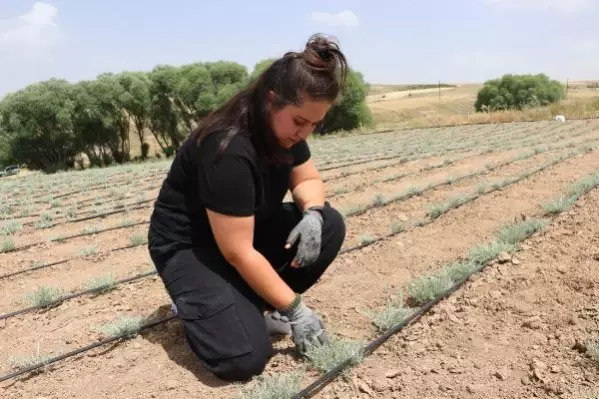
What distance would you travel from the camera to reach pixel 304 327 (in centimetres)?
249

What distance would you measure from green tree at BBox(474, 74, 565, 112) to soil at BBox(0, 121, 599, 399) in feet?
165

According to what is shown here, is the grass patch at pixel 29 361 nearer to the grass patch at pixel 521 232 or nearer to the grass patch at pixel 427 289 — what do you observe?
the grass patch at pixel 427 289

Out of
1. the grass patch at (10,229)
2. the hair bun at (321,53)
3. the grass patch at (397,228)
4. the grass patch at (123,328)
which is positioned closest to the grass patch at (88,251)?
the grass patch at (10,229)

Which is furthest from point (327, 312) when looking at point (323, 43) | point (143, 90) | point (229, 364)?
point (143, 90)

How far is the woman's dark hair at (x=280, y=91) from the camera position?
7.23 ft

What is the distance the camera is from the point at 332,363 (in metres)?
2.42

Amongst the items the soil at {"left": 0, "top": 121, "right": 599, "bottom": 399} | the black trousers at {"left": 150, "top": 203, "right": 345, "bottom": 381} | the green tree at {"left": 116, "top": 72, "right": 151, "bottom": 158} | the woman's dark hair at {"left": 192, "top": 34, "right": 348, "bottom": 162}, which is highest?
the green tree at {"left": 116, "top": 72, "right": 151, "bottom": 158}

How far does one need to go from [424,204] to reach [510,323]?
332cm

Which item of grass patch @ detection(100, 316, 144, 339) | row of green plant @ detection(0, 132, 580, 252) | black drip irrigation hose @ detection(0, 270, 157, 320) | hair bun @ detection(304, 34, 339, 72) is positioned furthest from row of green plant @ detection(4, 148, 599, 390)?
hair bun @ detection(304, 34, 339, 72)

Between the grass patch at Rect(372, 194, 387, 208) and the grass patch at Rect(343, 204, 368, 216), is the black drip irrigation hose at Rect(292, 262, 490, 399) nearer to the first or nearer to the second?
the grass patch at Rect(343, 204, 368, 216)

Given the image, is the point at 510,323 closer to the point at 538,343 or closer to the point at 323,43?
the point at 538,343

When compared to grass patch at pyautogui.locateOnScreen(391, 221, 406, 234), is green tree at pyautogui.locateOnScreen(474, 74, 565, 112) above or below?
above

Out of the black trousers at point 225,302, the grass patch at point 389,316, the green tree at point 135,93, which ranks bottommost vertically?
the grass patch at point 389,316

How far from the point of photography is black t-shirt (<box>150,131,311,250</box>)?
231 cm
